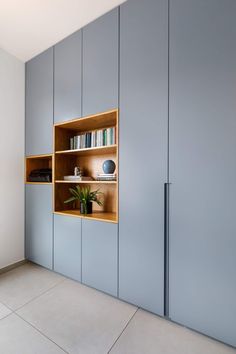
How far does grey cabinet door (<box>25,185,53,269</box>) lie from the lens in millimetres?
2348

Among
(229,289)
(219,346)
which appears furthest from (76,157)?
(219,346)

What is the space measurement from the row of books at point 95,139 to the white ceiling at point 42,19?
1.15 m

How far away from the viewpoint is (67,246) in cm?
217

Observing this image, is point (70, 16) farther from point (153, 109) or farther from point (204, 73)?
point (204, 73)

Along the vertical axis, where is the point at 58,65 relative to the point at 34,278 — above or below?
above

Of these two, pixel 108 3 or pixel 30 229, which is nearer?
pixel 108 3

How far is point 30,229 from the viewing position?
257 cm

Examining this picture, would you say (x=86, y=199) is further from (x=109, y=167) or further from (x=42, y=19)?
(x=42, y=19)

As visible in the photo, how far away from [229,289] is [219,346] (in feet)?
1.38

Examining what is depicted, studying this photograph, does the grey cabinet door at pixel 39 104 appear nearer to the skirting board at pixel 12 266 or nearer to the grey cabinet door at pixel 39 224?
the grey cabinet door at pixel 39 224

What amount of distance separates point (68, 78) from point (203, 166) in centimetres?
180

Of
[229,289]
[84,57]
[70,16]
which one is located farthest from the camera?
[84,57]

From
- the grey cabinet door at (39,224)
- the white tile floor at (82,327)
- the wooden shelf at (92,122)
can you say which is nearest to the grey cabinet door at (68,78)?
the wooden shelf at (92,122)

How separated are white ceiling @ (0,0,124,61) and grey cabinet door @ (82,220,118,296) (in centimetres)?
212
